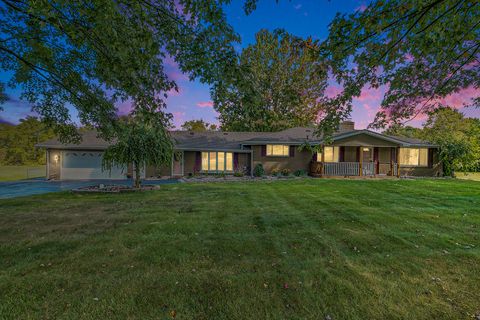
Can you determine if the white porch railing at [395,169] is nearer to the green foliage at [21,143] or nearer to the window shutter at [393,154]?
the window shutter at [393,154]

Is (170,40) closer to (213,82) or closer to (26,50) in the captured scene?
(213,82)

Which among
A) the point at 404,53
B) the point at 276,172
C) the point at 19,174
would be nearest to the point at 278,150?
the point at 276,172

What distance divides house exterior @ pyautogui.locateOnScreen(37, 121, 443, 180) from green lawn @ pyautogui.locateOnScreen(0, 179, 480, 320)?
961 centimetres

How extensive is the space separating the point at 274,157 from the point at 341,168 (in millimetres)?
5200

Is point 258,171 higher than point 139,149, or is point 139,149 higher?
point 139,149

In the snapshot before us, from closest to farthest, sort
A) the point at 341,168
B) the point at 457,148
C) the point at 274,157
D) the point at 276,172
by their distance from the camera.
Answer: the point at 341,168, the point at 457,148, the point at 276,172, the point at 274,157

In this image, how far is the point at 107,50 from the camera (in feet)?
15.6

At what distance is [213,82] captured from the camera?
4.04m

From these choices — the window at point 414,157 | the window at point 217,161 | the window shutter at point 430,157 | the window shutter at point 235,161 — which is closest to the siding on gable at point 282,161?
the window shutter at point 235,161

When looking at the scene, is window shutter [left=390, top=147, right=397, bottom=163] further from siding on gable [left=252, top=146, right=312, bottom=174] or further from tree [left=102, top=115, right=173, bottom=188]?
tree [left=102, top=115, right=173, bottom=188]

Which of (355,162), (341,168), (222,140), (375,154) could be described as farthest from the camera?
(222,140)

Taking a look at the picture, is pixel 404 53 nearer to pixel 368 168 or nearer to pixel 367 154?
pixel 368 168

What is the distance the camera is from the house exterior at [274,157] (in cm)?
1578

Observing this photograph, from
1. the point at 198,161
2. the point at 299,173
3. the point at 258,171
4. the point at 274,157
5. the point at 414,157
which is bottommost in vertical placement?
the point at 299,173
